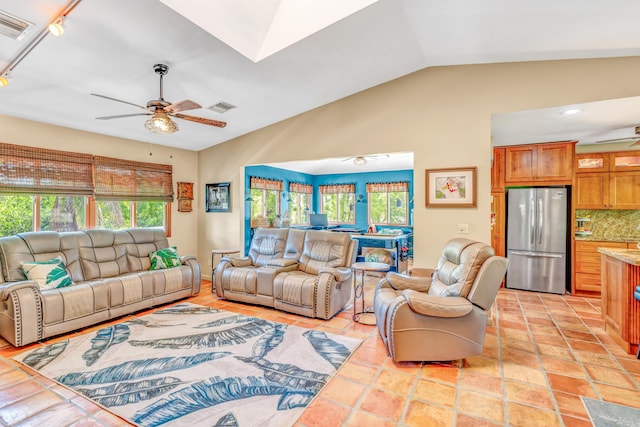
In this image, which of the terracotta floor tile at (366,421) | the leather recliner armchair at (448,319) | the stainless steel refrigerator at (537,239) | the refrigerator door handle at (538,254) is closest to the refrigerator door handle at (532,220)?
the stainless steel refrigerator at (537,239)

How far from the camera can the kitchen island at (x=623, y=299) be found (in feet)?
9.27

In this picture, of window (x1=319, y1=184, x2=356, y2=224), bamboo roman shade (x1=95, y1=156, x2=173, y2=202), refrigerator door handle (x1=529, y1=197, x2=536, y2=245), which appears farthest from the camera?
window (x1=319, y1=184, x2=356, y2=224)

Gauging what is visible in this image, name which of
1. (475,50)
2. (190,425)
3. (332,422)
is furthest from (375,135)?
(190,425)

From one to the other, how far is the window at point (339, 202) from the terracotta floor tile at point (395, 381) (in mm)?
7207

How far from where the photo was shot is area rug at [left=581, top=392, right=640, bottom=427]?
1959 mm

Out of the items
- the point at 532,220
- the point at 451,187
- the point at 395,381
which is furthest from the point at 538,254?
the point at 395,381

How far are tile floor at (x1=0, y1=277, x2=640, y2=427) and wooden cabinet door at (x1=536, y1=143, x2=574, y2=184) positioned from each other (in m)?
2.47

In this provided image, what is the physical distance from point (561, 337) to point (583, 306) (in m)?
1.53

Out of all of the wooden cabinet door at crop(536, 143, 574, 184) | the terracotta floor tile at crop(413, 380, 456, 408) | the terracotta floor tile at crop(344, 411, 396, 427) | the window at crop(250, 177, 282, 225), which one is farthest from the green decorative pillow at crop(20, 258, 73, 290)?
the wooden cabinet door at crop(536, 143, 574, 184)

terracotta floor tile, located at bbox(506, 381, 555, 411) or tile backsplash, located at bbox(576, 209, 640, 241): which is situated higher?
tile backsplash, located at bbox(576, 209, 640, 241)

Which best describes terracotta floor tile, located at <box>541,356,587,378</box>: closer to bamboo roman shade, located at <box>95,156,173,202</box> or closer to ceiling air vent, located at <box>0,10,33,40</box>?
ceiling air vent, located at <box>0,10,33,40</box>

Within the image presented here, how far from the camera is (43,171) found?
4027 mm

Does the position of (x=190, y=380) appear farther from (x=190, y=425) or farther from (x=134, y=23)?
(x=134, y=23)

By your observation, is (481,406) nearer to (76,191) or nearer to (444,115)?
(444,115)
